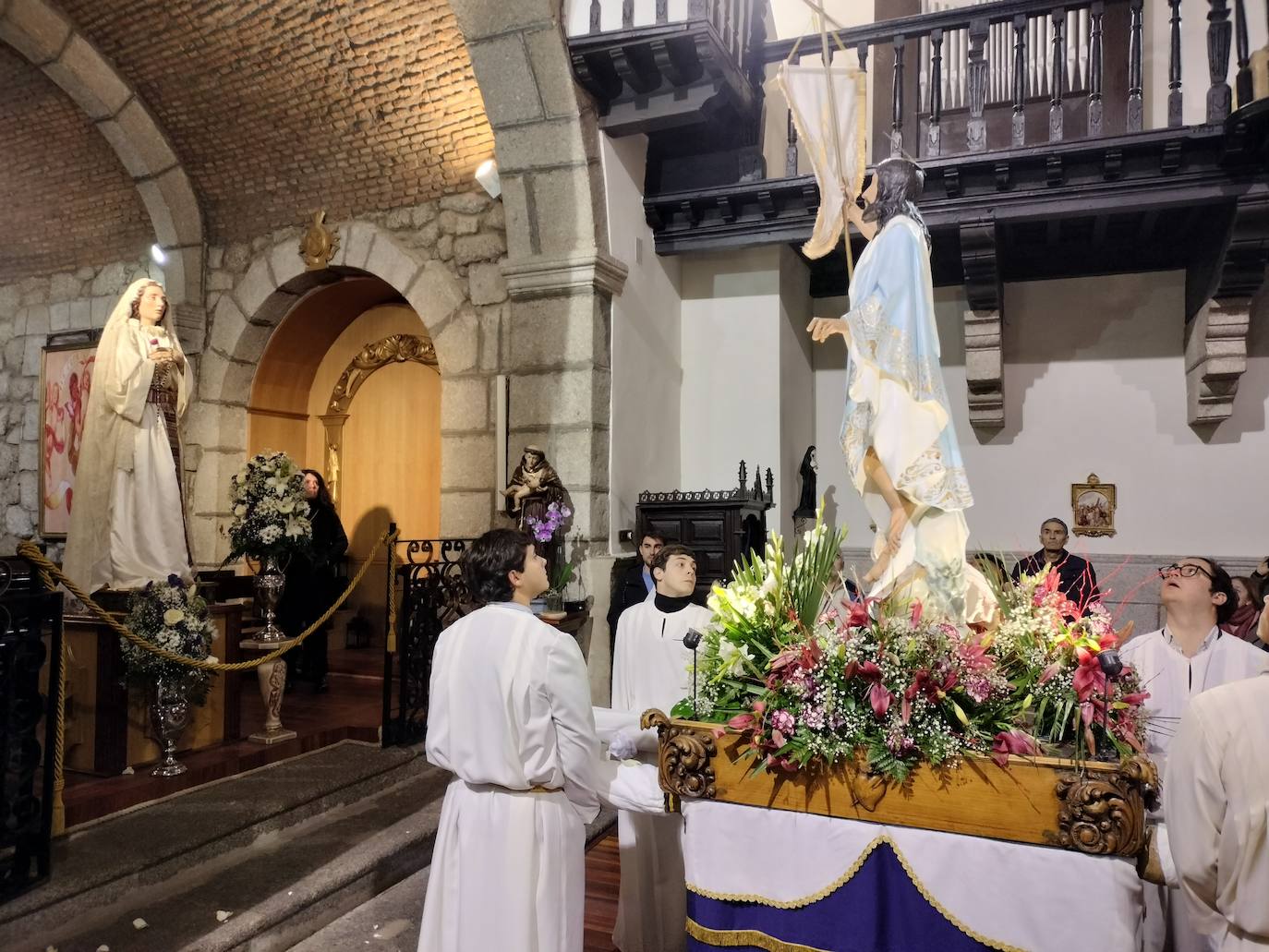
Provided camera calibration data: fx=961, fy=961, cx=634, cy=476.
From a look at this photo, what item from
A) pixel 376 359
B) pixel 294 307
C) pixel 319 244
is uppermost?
pixel 319 244

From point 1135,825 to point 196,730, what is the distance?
4920mm

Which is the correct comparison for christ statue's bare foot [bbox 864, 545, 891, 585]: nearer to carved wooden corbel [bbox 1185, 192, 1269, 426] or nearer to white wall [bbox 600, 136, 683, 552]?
white wall [bbox 600, 136, 683, 552]

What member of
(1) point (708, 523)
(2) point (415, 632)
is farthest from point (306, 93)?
(1) point (708, 523)

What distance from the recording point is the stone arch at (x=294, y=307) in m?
7.32

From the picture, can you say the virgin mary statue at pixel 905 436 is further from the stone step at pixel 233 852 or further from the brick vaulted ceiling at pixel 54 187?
the brick vaulted ceiling at pixel 54 187

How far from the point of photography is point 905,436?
10.4 ft


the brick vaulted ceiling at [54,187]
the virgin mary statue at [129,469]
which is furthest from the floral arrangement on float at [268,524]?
the brick vaulted ceiling at [54,187]

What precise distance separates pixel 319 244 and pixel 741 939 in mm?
6927

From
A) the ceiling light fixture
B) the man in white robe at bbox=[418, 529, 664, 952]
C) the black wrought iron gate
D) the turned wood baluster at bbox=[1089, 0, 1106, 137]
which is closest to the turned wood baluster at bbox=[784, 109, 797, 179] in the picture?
the turned wood baluster at bbox=[1089, 0, 1106, 137]

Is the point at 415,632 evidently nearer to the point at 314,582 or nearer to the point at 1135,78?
the point at 314,582

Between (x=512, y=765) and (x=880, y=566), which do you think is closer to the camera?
(x=512, y=765)

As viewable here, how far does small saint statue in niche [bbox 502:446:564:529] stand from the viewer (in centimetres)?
630

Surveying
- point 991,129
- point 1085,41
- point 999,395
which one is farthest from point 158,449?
point 1085,41

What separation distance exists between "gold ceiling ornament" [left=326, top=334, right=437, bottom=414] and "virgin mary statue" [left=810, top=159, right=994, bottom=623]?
20.8 feet
